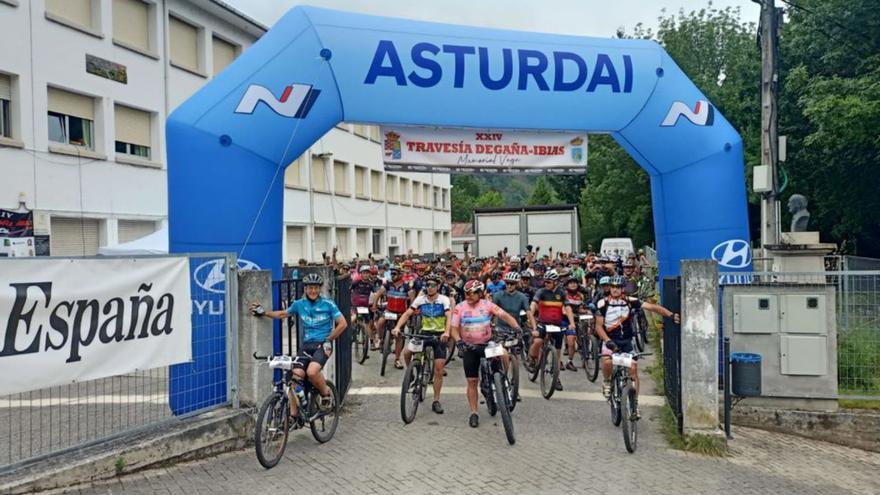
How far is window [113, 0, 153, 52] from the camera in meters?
18.0

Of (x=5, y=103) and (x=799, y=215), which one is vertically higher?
(x=5, y=103)

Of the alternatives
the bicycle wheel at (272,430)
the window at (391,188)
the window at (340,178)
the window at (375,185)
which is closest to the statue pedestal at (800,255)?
the bicycle wheel at (272,430)

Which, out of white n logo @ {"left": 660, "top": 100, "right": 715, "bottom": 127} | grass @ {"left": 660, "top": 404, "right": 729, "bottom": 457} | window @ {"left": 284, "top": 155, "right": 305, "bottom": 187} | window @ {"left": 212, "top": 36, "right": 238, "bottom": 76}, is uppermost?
window @ {"left": 212, "top": 36, "right": 238, "bottom": 76}

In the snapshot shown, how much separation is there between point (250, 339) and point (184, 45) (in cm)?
1644

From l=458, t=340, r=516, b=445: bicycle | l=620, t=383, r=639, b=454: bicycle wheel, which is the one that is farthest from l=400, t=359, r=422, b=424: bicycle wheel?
l=620, t=383, r=639, b=454: bicycle wheel

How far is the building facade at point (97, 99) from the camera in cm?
1501

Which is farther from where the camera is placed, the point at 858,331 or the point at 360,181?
the point at 360,181

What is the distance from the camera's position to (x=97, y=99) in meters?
17.3

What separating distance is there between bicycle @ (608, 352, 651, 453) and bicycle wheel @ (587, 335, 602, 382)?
235 centimetres

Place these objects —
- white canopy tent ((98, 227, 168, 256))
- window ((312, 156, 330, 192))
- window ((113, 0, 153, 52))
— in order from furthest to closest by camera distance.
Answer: window ((312, 156, 330, 192)) < window ((113, 0, 153, 52)) < white canopy tent ((98, 227, 168, 256))

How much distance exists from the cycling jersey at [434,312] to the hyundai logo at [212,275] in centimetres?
254

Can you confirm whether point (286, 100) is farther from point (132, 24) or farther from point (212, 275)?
point (132, 24)

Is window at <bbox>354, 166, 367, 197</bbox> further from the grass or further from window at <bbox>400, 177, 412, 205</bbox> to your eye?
the grass

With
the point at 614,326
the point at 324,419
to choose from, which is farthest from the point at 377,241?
the point at 324,419
